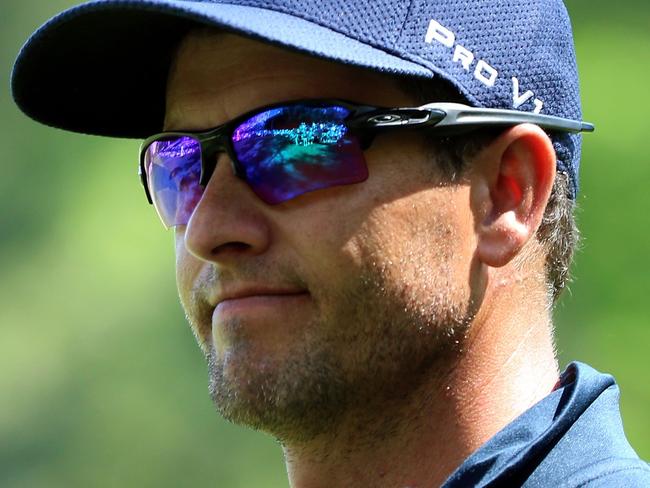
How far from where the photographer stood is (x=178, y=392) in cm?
1070

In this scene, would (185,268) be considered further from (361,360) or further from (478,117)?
(478,117)

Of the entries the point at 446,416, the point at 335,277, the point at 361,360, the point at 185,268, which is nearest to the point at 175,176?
the point at 185,268

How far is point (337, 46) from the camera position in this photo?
8.25ft

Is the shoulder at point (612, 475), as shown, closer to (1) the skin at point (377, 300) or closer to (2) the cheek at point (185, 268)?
(1) the skin at point (377, 300)

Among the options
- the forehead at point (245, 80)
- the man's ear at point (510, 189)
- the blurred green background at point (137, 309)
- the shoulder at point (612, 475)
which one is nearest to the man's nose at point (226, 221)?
the forehead at point (245, 80)

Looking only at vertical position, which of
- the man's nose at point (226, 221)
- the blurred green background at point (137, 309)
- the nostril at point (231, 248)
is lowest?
the blurred green background at point (137, 309)

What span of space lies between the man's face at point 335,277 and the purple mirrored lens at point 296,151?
0.02 meters

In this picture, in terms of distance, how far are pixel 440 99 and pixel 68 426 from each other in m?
9.05

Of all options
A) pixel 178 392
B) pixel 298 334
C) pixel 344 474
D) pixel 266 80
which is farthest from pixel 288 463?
pixel 178 392

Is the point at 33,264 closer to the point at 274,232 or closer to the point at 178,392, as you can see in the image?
the point at 178,392

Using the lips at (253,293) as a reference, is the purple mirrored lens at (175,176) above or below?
above

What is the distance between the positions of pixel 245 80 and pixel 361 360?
0.63 metres

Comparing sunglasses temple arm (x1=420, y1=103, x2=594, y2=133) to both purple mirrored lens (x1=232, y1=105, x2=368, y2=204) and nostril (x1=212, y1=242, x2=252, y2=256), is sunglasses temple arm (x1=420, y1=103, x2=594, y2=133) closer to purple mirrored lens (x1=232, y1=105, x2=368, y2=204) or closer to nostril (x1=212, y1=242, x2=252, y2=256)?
purple mirrored lens (x1=232, y1=105, x2=368, y2=204)

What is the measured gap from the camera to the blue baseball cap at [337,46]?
2.54 m
